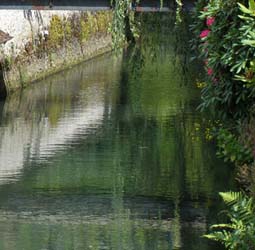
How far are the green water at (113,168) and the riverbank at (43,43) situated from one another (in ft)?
5.40

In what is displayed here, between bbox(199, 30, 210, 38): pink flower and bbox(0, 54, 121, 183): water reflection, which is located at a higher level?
bbox(199, 30, 210, 38): pink flower

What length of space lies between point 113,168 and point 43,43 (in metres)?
17.7

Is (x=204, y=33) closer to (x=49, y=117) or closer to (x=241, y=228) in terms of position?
(x=241, y=228)

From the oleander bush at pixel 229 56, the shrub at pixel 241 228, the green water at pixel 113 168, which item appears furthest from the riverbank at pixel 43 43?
the shrub at pixel 241 228

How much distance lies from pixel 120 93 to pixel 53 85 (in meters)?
4.06

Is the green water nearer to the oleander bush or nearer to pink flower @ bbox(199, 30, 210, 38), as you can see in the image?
the oleander bush

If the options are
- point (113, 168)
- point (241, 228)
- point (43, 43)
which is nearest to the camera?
point (241, 228)

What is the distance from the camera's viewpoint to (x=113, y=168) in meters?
17.7

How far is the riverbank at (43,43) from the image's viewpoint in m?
31.2

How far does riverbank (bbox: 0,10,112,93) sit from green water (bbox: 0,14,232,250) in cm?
165

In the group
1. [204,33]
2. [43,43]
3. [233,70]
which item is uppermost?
[204,33]

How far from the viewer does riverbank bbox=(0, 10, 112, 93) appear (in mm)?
31203

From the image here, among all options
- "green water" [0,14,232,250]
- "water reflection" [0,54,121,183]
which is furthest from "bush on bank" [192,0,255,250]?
"water reflection" [0,54,121,183]

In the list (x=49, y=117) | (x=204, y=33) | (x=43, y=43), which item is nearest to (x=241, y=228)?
(x=204, y=33)
